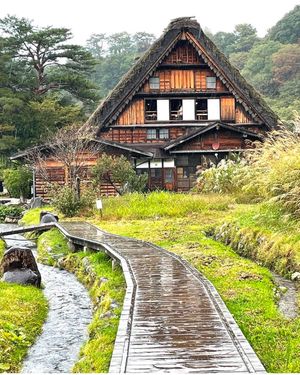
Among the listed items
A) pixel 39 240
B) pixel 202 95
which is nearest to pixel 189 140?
pixel 202 95

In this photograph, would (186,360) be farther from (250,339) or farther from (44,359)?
(44,359)

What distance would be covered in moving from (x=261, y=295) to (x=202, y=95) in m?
24.9

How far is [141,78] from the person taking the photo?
31844 millimetres

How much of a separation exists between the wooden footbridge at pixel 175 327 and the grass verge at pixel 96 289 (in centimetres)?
37

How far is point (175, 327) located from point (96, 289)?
435cm

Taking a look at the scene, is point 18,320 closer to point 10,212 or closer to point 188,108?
point 10,212

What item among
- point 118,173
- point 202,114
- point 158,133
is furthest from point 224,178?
point 202,114

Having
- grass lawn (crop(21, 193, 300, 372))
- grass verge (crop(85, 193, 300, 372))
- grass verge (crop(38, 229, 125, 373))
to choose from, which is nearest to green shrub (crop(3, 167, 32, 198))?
grass lawn (crop(21, 193, 300, 372))

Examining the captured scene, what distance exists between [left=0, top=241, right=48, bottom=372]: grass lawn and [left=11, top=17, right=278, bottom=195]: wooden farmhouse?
2012 centimetres

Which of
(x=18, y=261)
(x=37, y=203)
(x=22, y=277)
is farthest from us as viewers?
(x=37, y=203)

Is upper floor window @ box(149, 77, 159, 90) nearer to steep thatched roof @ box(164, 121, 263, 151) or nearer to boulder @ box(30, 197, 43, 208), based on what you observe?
steep thatched roof @ box(164, 121, 263, 151)

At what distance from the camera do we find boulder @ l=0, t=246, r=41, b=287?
38.2 feet

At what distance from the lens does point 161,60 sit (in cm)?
3219

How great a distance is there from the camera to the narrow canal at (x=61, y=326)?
7629 millimetres
